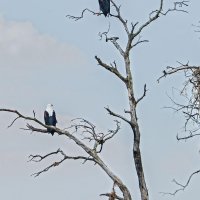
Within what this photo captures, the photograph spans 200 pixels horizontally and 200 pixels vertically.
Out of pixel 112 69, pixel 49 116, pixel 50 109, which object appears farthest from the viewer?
pixel 50 109

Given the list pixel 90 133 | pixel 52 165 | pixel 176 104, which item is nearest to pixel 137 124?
pixel 90 133

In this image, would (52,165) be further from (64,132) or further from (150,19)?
(150,19)

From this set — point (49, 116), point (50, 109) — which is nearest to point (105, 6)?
point (49, 116)

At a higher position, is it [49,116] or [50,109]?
[50,109]

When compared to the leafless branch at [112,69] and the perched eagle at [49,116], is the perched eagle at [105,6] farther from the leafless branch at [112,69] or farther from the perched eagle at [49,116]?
the perched eagle at [49,116]

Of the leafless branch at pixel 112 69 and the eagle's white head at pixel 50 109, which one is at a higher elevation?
the eagle's white head at pixel 50 109

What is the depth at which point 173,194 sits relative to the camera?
12.0 meters

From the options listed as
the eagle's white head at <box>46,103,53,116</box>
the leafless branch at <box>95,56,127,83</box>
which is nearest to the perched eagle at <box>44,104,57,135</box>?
the eagle's white head at <box>46,103,53,116</box>

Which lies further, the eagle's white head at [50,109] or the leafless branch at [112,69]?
the eagle's white head at [50,109]

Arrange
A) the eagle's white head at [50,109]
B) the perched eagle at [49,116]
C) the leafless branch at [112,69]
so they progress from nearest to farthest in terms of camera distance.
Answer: the leafless branch at [112,69] → the perched eagle at [49,116] → the eagle's white head at [50,109]

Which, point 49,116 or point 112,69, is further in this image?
point 49,116

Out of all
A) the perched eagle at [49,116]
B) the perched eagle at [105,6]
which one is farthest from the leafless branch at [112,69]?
the perched eagle at [49,116]

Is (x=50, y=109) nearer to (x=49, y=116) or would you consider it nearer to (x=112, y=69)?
(x=49, y=116)

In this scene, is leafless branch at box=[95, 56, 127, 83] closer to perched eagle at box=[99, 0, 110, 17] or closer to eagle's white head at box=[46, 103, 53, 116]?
perched eagle at box=[99, 0, 110, 17]
